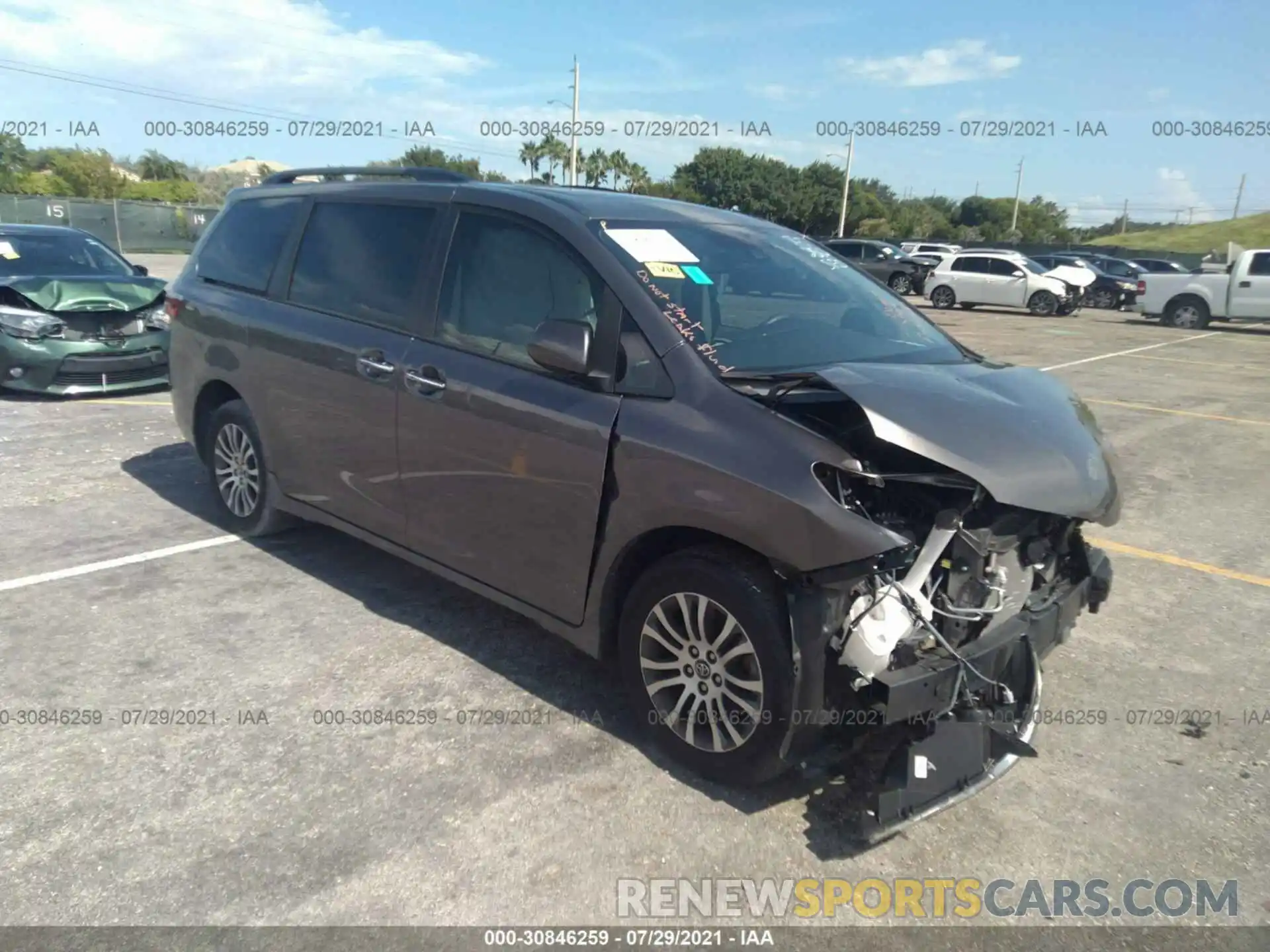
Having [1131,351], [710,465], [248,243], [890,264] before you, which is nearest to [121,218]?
[890,264]

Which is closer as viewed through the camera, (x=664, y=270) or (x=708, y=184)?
(x=664, y=270)

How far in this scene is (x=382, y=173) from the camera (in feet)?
15.5

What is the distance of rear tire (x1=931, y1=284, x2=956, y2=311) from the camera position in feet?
89.0

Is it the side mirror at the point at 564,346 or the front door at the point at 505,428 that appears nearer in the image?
the side mirror at the point at 564,346

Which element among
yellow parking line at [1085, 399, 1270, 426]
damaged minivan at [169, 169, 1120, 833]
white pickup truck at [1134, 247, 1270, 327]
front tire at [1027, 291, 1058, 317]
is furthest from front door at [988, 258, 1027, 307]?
damaged minivan at [169, 169, 1120, 833]

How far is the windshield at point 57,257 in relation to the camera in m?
9.49

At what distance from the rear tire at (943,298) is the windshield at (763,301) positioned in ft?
79.8

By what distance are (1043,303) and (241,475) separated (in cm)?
2538

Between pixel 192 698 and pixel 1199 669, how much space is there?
14.0 ft

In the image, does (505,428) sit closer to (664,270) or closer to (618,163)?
(664,270)

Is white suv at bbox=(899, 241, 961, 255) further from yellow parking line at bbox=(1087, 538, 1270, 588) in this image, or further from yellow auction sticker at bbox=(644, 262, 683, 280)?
yellow auction sticker at bbox=(644, 262, 683, 280)

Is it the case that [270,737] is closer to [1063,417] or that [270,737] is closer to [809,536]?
[809,536]

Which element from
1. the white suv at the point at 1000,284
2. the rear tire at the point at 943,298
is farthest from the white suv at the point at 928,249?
the white suv at the point at 1000,284

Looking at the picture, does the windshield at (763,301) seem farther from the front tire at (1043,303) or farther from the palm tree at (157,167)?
the palm tree at (157,167)
